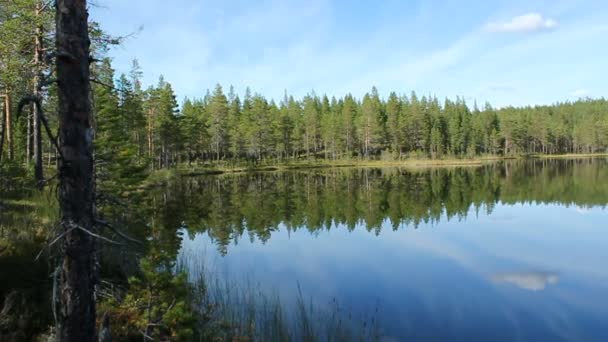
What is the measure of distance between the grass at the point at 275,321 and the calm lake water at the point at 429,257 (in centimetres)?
46

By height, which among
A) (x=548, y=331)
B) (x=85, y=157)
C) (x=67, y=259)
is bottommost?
(x=548, y=331)

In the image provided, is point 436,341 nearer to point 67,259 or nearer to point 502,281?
point 502,281

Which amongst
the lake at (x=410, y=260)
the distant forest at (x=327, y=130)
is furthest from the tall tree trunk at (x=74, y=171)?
the distant forest at (x=327, y=130)

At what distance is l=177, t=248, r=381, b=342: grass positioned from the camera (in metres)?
A: 8.59

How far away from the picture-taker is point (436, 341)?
949 centimetres

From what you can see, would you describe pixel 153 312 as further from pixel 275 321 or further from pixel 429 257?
pixel 429 257

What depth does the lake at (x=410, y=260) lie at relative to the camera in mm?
10516

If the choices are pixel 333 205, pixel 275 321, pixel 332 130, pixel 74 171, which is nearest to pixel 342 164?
pixel 332 130

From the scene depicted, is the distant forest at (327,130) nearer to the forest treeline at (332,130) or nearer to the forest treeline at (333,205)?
the forest treeline at (332,130)

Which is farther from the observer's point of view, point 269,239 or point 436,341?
point 269,239

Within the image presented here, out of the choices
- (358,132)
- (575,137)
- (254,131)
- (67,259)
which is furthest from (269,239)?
(575,137)

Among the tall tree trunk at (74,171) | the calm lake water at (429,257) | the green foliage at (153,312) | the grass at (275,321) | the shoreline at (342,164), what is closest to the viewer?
the tall tree trunk at (74,171)

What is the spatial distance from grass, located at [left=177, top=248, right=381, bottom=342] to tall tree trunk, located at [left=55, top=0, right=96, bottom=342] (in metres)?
4.20

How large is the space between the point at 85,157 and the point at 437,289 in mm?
11352
